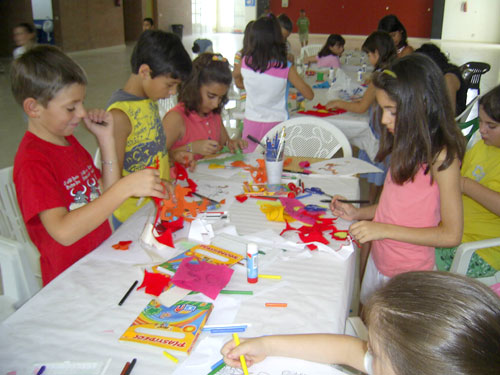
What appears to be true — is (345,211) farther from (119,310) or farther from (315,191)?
(119,310)

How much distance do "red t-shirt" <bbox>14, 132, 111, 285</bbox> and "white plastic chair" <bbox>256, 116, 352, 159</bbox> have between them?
49.9 inches

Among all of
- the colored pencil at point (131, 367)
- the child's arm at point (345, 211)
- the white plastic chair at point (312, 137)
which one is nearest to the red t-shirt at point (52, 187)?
the colored pencil at point (131, 367)

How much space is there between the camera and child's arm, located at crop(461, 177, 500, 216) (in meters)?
1.68

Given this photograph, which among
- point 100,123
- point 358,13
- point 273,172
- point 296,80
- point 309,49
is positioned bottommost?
point 273,172

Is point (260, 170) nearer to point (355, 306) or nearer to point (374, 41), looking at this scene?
point (355, 306)

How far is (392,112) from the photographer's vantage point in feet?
4.82

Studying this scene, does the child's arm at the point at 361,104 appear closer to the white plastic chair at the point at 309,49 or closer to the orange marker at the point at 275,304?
the orange marker at the point at 275,304

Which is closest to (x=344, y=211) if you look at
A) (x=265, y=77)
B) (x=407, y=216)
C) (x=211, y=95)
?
(x=407, y=216)

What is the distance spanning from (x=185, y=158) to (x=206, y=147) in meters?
0.13

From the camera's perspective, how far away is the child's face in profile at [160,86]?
5.92 ft

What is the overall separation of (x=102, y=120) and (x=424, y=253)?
1331mm

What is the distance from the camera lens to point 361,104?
3.23 metres

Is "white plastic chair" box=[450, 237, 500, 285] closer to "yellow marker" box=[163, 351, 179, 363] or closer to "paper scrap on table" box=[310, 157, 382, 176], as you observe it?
"paper scrap on table" box=[310, 157, 382, 176]

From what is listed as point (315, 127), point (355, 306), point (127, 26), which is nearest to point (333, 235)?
point (355, 306)
